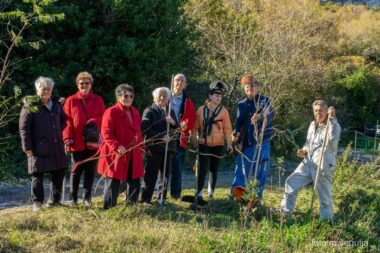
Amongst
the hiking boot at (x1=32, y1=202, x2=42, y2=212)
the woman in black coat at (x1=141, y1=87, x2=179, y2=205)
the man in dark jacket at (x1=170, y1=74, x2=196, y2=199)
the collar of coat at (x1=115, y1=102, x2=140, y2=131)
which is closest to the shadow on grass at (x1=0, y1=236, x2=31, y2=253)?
the hiking boot at (x1=32, y1=202, x2=42, y2=212)

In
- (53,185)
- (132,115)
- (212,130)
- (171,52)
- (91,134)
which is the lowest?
(53,185)

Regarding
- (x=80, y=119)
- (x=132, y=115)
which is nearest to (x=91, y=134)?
(x=80, y=119)

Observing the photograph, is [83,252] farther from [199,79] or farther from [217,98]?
[199,79]

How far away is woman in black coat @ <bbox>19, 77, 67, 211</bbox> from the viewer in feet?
20.3

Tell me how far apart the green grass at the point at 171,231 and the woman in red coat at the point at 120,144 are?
0.35 m

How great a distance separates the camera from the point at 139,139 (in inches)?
253

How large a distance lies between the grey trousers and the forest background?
71 centimetres

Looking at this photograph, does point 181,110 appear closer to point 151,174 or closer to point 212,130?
point 212,130

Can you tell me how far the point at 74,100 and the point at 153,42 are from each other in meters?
5.52

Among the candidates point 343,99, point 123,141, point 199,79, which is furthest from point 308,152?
point 343,99

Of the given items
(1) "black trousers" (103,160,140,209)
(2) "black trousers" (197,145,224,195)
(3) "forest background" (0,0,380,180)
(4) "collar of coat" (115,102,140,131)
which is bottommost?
(1) "black trousers" (103,160,140,209)

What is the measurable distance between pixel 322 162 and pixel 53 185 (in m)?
3.70

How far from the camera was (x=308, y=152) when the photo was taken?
691cm

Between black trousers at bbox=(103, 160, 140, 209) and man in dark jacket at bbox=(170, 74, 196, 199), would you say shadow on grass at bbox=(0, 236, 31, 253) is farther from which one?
man in dark jacket at bbox=(170, 74, 196, 199)
